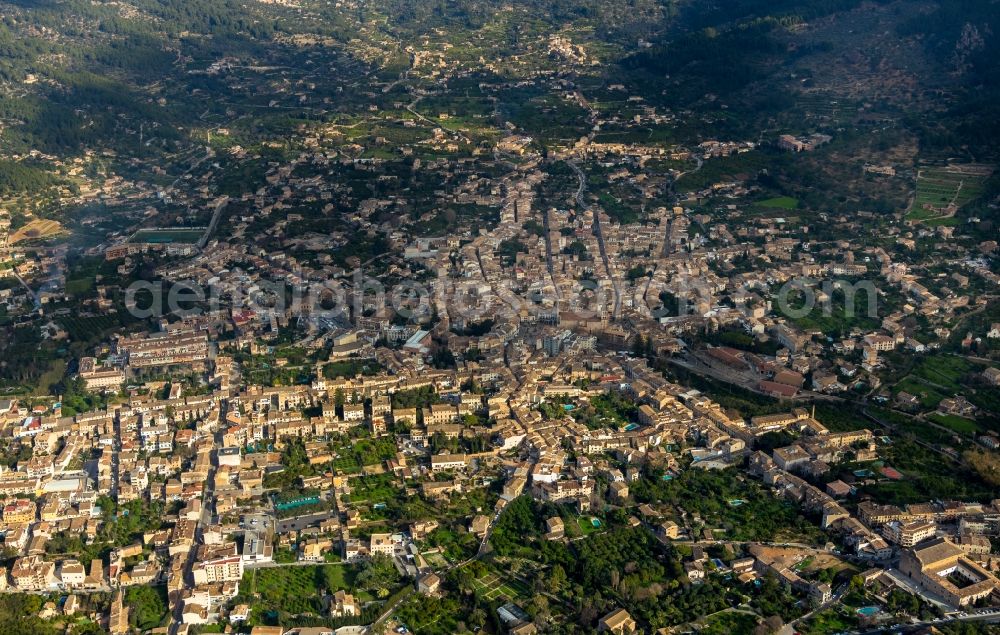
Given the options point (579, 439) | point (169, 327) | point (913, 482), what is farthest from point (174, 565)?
point (913, 482)

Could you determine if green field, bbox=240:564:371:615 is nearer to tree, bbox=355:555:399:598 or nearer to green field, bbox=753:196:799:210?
tree, bbox=355:555:399:598

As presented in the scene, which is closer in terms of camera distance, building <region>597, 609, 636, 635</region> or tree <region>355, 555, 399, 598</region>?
building <region>597, 609, 636, 635</region>

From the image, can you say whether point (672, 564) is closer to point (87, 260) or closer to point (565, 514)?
point (565, 514)

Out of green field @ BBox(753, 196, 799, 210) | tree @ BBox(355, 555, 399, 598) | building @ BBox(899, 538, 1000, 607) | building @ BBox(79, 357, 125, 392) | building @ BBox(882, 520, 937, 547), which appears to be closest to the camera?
building @ BBox(899, 538, 1000, 607)

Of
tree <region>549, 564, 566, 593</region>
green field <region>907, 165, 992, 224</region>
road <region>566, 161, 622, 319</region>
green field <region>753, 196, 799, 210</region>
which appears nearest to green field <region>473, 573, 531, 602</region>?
tree <region>549, 564, 566, 593</region>

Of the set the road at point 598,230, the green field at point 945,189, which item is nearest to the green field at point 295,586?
the road at point 598,230

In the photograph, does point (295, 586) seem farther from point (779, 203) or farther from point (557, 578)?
point (779, 203)

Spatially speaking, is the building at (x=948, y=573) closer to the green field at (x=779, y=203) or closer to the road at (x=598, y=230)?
the road at (x=598, y=230)

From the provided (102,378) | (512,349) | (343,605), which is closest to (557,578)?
(343,605)
